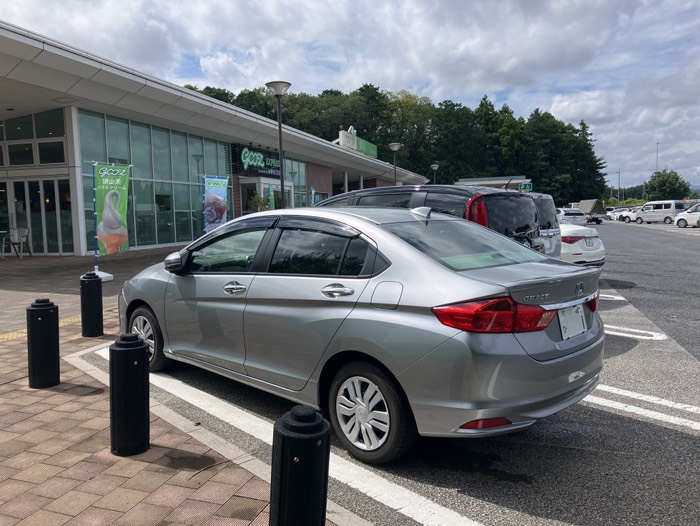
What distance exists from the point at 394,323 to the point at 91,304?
4.94 m

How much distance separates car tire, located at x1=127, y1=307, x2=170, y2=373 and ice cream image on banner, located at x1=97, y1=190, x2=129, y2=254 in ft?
22.7

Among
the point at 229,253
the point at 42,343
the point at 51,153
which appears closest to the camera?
the point at 229,253

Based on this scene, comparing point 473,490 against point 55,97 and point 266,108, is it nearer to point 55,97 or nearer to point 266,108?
point 55,97

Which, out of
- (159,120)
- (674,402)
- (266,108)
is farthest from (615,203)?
(674,402)

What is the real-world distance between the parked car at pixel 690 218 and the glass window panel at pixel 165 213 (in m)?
35.0

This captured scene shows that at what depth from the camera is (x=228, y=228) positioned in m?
4.55

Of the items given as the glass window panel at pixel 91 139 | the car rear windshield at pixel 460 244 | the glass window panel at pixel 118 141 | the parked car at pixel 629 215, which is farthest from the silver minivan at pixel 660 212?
the car rear windshield at pixel 460 244

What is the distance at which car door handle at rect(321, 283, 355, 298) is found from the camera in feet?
11.2

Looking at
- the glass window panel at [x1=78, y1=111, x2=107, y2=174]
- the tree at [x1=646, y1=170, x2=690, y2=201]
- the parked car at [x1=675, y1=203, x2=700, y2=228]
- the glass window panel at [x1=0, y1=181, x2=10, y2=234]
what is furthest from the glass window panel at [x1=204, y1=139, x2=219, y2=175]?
the tree at [x1=646, y1=170, x2=690, y2=201]

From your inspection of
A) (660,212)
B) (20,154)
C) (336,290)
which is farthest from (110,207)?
(660,212)

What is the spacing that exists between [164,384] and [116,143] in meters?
15.4

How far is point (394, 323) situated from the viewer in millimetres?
3125

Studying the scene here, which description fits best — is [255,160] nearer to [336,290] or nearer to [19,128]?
[19,128]

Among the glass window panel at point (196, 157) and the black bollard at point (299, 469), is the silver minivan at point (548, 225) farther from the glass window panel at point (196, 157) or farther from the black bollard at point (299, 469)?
the glass window panel at point (196, 157)
